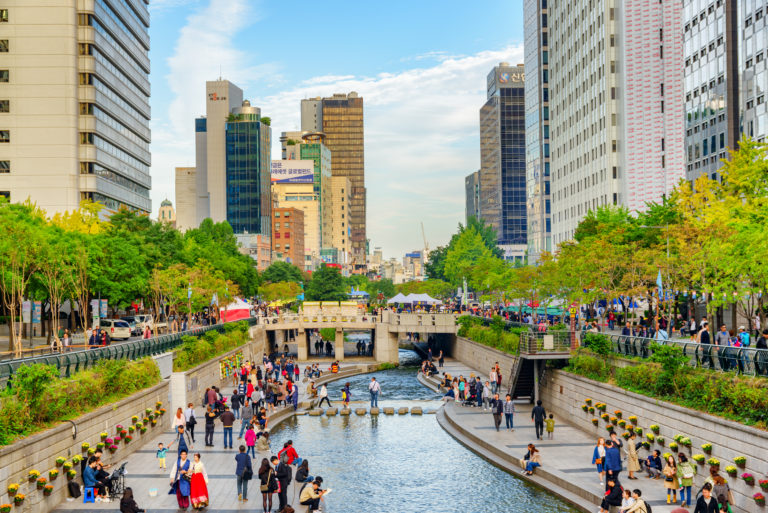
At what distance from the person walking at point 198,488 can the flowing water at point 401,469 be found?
9.34ft

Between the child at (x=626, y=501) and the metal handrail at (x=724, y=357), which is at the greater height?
the metal handrail at (x=724, y=357)

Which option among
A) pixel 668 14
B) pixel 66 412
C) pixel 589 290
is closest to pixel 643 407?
pixel 66 412

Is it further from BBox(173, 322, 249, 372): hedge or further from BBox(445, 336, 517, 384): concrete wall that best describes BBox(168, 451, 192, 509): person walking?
BBox(445, 336, 517, 384): concrete wall

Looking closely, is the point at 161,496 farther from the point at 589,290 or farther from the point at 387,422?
the point at 589,290

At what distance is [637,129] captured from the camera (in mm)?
103062

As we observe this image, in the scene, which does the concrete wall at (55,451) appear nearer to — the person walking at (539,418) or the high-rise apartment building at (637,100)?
the person walking at (539,418)

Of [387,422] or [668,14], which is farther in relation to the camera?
[668,14]

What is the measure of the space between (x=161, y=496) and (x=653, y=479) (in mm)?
15869

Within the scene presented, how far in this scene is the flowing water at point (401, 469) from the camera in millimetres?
24594

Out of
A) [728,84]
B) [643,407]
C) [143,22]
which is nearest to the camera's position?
[643,407]

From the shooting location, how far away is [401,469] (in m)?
29.8

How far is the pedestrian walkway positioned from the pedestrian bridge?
29112mm

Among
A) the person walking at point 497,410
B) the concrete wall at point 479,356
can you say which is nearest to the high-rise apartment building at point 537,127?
the concrete wall at point 479,356

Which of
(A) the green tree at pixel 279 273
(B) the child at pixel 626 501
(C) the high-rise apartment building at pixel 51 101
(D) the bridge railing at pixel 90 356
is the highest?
(C) the high-rise apartment building at pixel 51 101
